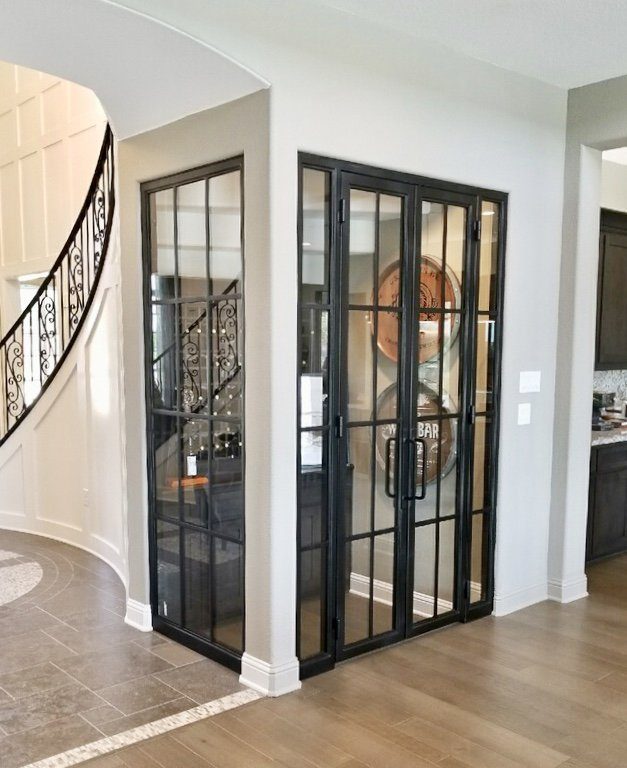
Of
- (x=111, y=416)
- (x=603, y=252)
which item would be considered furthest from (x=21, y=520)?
(x=603, y=252)

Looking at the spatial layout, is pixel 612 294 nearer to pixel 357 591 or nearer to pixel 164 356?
pixel 357 591

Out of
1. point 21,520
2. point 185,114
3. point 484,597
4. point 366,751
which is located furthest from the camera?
point 21,520

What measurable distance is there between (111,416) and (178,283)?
170cm

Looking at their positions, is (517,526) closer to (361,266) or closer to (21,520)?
(361,266)

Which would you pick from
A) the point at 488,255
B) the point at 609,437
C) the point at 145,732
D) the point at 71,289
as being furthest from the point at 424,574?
the point at 71,289

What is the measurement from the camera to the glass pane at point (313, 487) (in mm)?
3389

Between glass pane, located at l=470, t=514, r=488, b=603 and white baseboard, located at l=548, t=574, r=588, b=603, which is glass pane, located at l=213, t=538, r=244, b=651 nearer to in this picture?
glass pane, located at l=470, t=514, r=488, b=603

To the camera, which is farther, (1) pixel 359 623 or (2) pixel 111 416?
(2) pixel 111 416

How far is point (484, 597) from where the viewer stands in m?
4.25

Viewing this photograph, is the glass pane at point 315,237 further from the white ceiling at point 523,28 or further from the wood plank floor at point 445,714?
the wood plank floor at point 445,714

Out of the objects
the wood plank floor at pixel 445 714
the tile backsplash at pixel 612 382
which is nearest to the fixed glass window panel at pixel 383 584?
the wood plank floor at pixel 445 714

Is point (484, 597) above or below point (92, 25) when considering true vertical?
below

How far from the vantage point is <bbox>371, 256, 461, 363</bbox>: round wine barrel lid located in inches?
143

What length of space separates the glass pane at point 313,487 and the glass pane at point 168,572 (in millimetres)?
797
